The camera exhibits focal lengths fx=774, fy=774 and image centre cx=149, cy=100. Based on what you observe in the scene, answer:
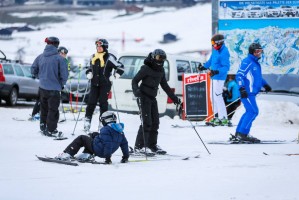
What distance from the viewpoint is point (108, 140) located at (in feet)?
32.3

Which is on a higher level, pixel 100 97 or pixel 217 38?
pixel 217 38

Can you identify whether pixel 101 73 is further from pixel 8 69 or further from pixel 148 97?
pixel 8 69

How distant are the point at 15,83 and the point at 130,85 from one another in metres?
9.41

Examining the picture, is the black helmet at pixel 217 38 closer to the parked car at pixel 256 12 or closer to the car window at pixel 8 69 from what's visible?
the parked car at pixel 256 12

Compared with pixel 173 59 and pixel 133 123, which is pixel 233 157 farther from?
pixel 173 59

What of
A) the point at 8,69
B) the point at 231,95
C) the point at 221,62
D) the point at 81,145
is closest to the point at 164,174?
the point at 81,145

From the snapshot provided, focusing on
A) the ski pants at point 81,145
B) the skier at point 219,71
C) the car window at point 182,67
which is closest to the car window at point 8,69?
the car window at point 182,67

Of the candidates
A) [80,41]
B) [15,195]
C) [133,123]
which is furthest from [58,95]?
[80,41]

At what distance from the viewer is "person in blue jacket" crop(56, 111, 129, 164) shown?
986cm

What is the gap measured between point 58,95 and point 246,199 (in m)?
7.12

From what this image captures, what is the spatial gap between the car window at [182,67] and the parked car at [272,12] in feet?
7.88

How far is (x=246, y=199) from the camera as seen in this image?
23.8 feet

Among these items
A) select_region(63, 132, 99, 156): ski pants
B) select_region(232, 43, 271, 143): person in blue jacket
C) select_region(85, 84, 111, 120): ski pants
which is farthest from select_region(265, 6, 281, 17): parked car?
select_region(63, 132, 99, 156): ski pants

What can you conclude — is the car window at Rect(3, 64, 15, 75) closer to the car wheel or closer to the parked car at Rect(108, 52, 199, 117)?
the car wheel
